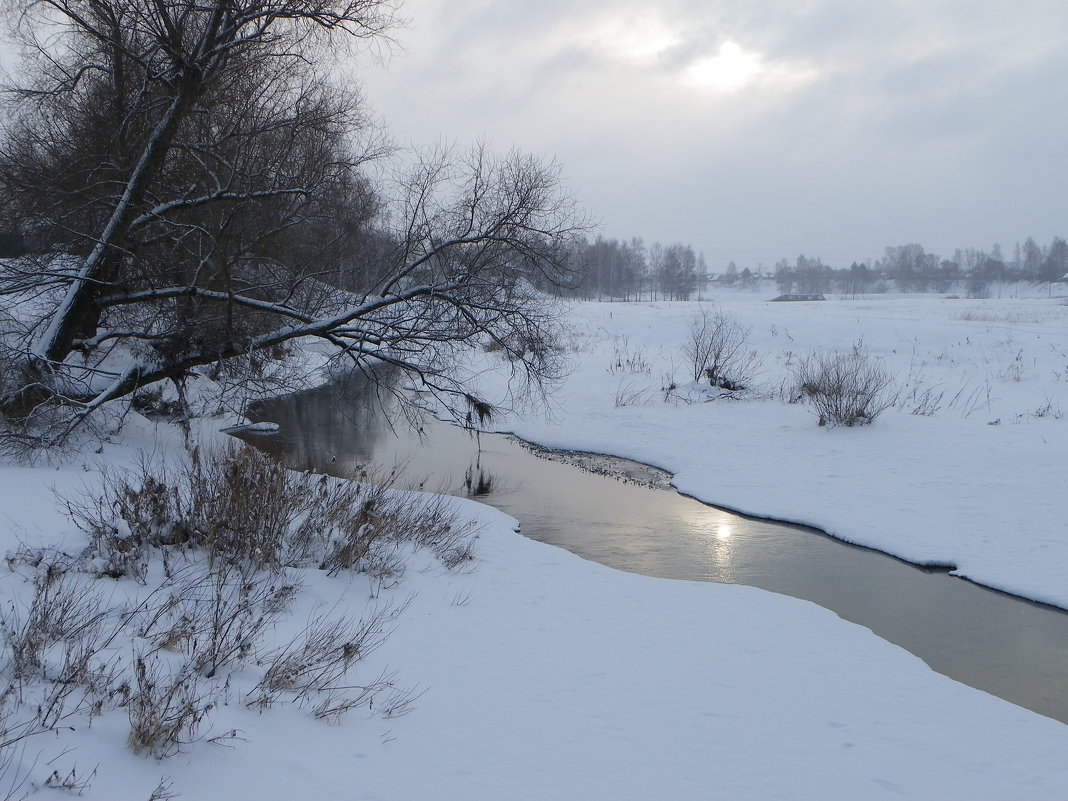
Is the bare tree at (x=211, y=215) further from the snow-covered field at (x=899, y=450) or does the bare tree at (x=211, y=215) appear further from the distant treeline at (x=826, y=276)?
the distant treeline at (x=826, y=276)

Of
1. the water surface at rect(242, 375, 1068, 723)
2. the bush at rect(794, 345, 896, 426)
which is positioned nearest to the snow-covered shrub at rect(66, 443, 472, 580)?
the water surface at rect(242, 375, 1068, 723)

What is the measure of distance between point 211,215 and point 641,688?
1022 centimetres

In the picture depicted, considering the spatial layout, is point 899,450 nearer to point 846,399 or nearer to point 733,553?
point 846,399

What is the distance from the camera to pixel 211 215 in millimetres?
12398

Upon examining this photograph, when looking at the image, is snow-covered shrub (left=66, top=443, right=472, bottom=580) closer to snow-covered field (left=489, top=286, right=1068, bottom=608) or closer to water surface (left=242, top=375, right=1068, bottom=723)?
water surface (left=242, top=375, right=1068, bottom=723)

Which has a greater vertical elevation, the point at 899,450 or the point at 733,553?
the point at 899,450

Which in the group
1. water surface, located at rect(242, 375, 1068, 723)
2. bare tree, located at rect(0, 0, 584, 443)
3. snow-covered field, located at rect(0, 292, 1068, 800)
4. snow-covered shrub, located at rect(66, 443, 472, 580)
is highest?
bare tree, located at rect(0, 0, 584, 443)

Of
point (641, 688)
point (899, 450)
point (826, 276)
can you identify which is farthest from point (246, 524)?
point (826, 276)

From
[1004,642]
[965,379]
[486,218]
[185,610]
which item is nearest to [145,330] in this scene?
[486,218]

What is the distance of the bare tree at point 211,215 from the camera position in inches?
458

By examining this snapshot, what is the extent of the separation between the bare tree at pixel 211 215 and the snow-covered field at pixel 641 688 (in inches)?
86.6

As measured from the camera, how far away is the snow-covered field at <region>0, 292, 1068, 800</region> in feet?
13.4

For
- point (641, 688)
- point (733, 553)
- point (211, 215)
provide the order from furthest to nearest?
point (211, 215) < point (733, 553) < point (641, 688)

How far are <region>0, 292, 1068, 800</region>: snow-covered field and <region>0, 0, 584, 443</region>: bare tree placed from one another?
2.20 metres
